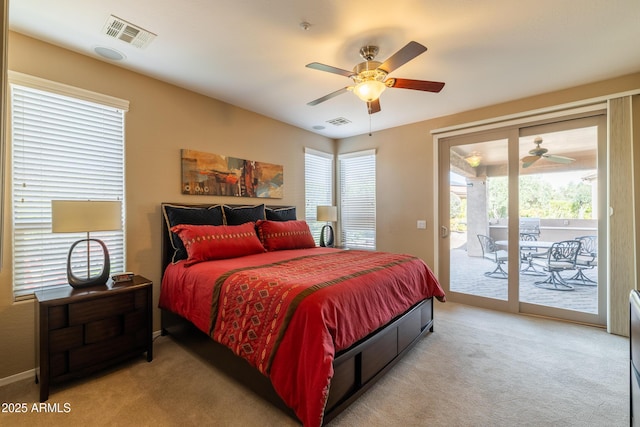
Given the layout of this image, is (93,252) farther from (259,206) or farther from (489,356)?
(489,356)

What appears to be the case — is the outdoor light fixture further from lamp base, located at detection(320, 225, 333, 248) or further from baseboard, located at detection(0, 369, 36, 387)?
baseboard, located at detection(0, 369, 36, 387)

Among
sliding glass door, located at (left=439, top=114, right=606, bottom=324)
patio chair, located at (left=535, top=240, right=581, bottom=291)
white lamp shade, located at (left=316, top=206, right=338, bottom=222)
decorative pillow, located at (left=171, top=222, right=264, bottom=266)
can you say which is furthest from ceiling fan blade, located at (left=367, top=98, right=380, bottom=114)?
patio chair, located at (left=535, top=240, right=581, bottom=291)

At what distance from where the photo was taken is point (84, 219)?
7.12 feet

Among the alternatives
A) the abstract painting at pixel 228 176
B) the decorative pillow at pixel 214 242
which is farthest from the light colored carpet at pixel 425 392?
the abstract painting at pixel 228 176

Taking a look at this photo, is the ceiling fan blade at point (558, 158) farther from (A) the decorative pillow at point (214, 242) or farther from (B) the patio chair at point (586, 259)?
(A) the decorative pillow at point (214, 242)

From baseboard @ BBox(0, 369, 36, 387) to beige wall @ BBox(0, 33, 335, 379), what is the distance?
1.3 inches

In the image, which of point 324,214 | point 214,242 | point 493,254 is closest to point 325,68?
point 214,242

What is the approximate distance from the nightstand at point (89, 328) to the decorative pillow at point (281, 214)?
70.9 inches

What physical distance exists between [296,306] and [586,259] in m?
3.65

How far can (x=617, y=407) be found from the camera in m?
1.85

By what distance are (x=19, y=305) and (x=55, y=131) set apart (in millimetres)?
1471

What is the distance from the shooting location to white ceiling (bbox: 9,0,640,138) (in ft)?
6.52

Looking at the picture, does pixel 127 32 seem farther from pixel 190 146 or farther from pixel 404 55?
pixel 404 55

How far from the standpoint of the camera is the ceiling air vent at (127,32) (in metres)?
2.15
